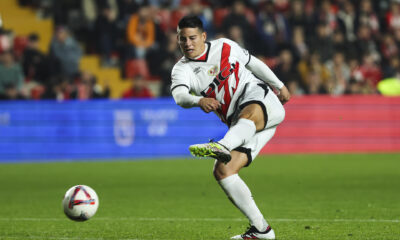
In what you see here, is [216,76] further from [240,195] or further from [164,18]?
[164,18]

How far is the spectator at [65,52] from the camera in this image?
1919 centimetres

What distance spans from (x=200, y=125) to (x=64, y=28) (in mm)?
4936

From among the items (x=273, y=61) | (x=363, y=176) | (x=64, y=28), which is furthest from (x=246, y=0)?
(x=363, y=176)

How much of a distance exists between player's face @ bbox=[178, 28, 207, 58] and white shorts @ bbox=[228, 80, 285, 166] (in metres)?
0.54

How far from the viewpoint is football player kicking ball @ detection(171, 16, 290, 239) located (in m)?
6.71

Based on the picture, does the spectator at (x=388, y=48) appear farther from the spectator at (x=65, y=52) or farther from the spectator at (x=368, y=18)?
the spectator at (x=65, y=52)

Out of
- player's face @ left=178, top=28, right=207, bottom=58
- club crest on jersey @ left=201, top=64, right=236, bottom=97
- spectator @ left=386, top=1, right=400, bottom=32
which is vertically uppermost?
player's face @ left=178, top=28, right=207, bottom=58

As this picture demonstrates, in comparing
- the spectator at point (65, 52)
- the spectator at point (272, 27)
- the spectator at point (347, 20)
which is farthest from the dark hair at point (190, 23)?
the spectator at point (347, 20)

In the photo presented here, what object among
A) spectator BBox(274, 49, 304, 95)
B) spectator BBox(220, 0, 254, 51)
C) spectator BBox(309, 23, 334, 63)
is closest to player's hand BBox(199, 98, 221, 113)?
spectator BBox(274, 49, 304, 95)

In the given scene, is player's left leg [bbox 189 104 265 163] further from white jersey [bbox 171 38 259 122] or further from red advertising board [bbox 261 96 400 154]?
red advertising board [bbox 261 96 400 154]

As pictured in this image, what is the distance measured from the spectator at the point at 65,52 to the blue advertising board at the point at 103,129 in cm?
204

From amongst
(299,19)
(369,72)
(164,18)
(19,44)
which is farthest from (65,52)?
→ (369,72)

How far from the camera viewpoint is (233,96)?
7098 millimetres

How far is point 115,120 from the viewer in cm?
1734
